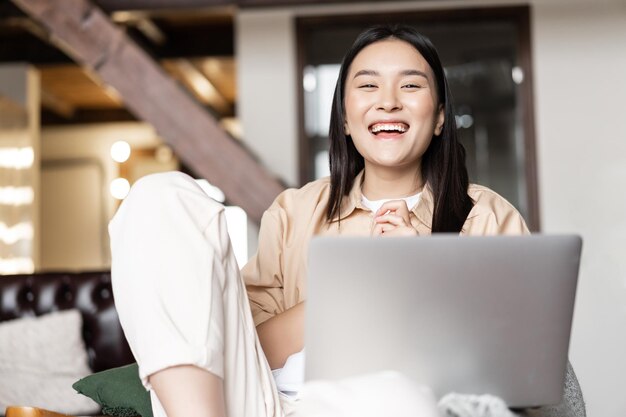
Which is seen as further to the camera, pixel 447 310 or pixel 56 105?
pixel 56 105

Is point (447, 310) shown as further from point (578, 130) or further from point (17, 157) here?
point (17, 157)

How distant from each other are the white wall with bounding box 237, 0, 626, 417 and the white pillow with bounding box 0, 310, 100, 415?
173 cm

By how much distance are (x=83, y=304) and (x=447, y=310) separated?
7.16 ft

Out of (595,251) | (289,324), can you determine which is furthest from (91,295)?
(595,251)

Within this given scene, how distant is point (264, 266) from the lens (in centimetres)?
196

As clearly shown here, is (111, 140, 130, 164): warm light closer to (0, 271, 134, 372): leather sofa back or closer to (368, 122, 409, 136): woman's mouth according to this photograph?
(0, 271, 134, 372): leather sofa back

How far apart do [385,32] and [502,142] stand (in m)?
3.16

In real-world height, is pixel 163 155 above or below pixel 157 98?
above

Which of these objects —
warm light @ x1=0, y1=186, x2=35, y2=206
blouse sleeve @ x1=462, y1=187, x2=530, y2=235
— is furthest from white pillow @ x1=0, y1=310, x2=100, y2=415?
warm light @ x1=0, y1=186, x2=35, y2=206

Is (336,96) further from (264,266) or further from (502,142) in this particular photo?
(502,142)

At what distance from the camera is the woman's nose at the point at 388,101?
1843 mm

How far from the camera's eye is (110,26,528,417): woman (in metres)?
1.27

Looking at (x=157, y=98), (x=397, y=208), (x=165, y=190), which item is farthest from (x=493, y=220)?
(x=157, y=98)

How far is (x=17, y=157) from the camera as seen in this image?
22.9ft
